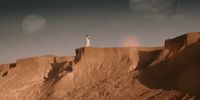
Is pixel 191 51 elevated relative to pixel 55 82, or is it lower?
elevated

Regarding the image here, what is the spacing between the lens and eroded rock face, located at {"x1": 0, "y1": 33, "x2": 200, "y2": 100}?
32.5m

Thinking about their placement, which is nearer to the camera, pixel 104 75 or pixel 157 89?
pixel 157 89

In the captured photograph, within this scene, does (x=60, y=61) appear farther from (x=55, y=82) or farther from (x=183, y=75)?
(x=183, y=75)

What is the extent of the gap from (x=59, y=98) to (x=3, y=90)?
916cm

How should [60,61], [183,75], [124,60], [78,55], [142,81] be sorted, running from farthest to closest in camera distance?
[60,61] → [78,55] → [124,60] → [142,81] → [183,75]

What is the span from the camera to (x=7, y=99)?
42.5m

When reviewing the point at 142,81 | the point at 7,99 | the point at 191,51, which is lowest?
the point at 7,99

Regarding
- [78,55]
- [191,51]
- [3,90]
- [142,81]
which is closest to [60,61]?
[78,55]

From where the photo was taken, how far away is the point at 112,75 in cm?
3906

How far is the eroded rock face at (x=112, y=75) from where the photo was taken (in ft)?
107

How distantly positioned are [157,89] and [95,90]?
20.8 feet

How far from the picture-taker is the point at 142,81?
116ft

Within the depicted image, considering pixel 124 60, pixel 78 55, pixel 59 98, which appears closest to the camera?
pixel 59 98

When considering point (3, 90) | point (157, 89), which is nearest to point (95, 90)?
Answer: point (157, 89)
